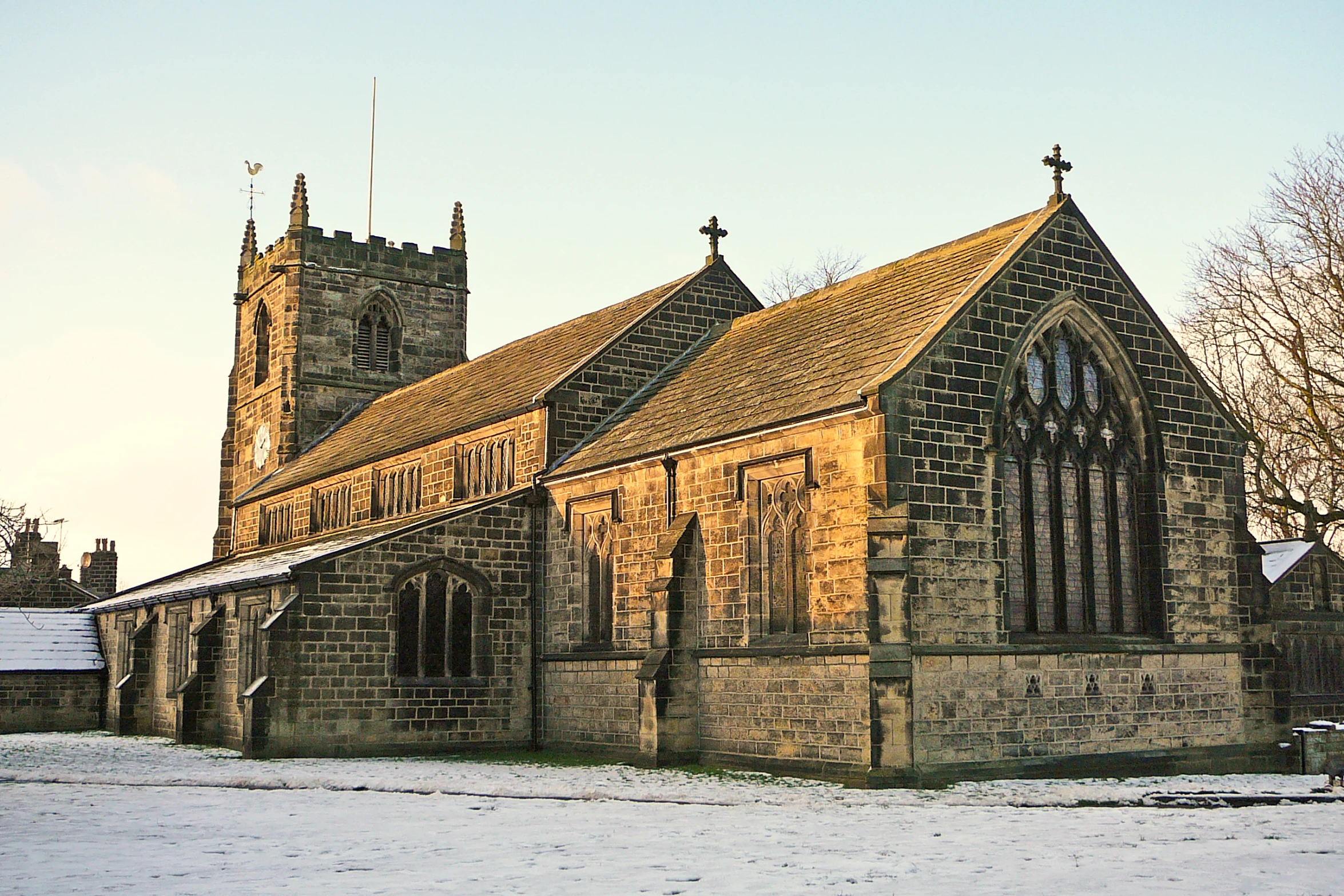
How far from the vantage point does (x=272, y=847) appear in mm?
13836

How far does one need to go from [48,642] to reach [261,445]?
1025cm

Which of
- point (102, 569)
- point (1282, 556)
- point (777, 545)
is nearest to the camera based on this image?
point (777, 545)

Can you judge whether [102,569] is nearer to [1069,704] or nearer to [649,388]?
[649,388]

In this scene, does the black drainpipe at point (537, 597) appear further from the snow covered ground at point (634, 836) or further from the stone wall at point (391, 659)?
the snow covered ground at point (634, 836)

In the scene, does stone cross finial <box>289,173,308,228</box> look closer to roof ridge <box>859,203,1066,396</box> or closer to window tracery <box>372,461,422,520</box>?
window tracery <box>372,461,422,520</box>

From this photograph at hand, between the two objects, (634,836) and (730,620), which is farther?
(730,620)

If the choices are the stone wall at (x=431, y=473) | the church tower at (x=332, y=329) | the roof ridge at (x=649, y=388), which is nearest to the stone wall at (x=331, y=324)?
the church tower at (x=332, y=329)

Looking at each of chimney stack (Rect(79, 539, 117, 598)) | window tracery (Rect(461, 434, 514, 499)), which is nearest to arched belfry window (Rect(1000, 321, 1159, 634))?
window tracery (Rect(461, 434, 514, 499))

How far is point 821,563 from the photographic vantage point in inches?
874

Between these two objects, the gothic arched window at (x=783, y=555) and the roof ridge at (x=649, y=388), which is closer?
the gothic arched window at (x=783, y=555)

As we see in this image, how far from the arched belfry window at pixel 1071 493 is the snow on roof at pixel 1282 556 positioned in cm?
816

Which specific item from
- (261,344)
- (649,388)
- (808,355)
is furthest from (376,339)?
(808,355)

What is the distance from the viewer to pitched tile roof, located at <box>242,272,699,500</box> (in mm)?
33094

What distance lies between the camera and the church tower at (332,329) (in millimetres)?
46875
